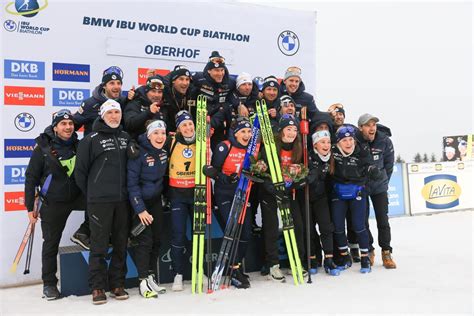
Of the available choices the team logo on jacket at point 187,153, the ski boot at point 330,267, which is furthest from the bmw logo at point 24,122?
the ski boot at point 330,267

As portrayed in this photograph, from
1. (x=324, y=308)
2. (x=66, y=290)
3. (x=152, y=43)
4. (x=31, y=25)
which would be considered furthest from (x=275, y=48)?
(x=66, y=290)

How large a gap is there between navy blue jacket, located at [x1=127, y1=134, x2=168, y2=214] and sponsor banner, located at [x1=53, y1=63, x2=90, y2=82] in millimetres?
1548

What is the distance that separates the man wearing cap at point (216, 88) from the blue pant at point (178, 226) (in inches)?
40.7

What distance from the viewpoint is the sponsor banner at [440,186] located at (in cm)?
941

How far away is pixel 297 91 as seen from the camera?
4906mm

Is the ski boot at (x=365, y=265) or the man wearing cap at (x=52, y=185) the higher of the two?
the man wearing cap at (x=52, y=185)

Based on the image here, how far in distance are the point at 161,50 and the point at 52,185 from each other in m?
2.39

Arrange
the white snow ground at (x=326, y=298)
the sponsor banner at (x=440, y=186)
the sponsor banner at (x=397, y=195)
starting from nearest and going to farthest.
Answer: the white snow ground at (x=326, y=298) → the sponsor banner at (x=397, y=195) → the sponsor banner at (x=440, y=186)

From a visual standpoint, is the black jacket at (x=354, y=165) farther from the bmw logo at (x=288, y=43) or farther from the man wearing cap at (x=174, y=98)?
the bmw logo at (x=288, y=43)

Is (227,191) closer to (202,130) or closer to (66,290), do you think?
(202,130)

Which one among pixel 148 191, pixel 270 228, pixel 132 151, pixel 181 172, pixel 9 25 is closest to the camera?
pixel 132 151

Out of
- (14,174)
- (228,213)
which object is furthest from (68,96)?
(228,213)

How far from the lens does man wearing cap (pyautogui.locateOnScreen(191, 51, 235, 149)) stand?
4.44 m

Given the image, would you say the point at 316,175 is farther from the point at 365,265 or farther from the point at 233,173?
the point at 365,265
